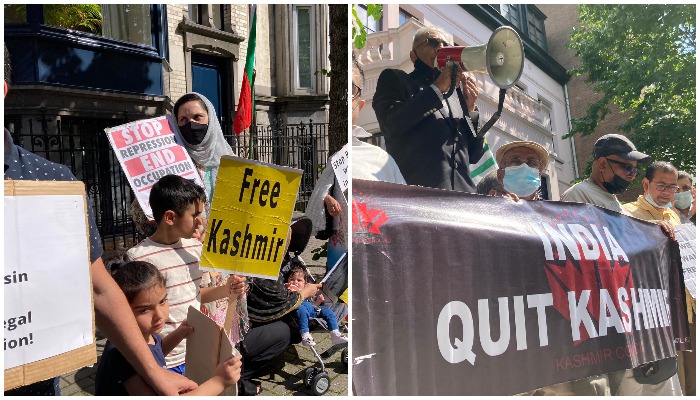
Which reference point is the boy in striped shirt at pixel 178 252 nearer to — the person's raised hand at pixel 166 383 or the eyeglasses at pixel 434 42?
the person's raised hand at pixel 166 383

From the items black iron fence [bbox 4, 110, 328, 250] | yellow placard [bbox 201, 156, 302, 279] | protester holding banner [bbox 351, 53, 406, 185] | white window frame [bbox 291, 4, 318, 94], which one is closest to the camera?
protester holding banner [bbox 351, 53, 406, 185]

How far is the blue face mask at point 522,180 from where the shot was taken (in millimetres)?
2480

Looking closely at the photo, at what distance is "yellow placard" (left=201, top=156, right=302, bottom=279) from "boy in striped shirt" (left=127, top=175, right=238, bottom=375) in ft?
0.61

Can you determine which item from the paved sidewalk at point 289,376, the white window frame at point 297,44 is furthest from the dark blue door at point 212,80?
the paved sidewalk at point 289,376

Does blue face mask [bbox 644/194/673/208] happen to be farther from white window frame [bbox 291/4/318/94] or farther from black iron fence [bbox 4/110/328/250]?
white window frame [bbox 291/4/318/94]

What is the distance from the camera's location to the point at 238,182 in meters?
2.33

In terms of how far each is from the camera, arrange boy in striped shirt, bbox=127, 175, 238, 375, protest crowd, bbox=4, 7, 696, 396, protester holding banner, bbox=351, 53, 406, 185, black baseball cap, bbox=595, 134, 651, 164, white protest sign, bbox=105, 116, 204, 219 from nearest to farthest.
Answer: protest crowd, bbox=4, 7, 696, 396 < protester holding banner, bbox=351, 53, 406, 185 < boy in striped shirt, bbox=127, 175, 238, 375 < black baseball cap, bbox=595, 134, 651, 164 < white protest sign, bbox=105, 116, 204, 219

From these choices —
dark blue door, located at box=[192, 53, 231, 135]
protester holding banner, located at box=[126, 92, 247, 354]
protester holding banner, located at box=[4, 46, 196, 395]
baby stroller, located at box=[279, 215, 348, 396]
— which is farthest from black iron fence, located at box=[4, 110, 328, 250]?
protester holding banner, located at box=[4, 46, 196, 395]

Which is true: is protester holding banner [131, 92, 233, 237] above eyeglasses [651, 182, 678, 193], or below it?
above

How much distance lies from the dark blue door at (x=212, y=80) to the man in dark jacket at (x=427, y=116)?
9536mm

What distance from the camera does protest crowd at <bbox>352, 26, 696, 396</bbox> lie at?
206 centimetres

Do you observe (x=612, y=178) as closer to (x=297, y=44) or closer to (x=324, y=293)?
(x=324, y=293)

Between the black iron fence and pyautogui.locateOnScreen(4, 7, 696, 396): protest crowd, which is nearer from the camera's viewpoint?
pyautogui.locateOnScreen(4, 7, 696, 396): protest crowd

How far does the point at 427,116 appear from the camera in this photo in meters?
2.30
